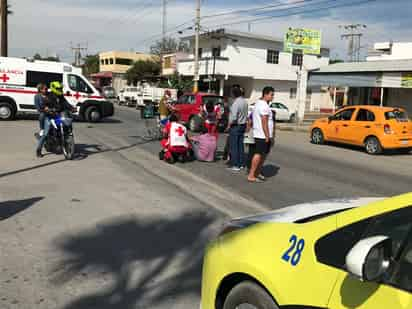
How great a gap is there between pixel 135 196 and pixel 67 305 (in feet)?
12.7

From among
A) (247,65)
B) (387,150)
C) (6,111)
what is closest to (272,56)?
(247,65)

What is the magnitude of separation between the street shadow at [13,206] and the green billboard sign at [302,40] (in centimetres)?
2492

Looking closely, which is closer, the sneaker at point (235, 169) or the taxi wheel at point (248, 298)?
the taxi wheel at point (248, 298)

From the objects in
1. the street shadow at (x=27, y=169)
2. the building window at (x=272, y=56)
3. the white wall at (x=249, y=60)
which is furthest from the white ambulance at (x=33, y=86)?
the building window at (x=272, y=56)

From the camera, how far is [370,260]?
2012 millimetres

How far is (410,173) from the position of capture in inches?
458

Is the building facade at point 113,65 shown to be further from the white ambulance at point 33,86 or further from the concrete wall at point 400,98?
the white ambulance at point 33,86

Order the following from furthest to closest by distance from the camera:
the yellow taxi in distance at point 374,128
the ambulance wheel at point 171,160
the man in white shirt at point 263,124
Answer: the yellow taxi in distance at point 374,128
the ambulance wheel at point 171,160
the man in white shirt at point 263,124

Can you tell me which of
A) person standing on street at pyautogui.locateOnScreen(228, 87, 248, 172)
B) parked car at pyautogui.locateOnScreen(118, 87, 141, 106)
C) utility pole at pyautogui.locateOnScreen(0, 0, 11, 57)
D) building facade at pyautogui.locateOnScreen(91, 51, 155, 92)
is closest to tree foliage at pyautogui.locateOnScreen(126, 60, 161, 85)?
building facade at pyautogui.locateOnScreen(91, 51, 155, 92)

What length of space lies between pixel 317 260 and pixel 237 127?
8.02 meters

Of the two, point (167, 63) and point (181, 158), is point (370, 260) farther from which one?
point (167, 63)

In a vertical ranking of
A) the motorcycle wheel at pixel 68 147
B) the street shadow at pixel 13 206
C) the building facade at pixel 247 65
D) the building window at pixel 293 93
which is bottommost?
the street shadow at pixel 13 206

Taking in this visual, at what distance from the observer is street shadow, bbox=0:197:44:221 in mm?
6321

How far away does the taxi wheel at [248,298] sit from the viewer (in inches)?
101
